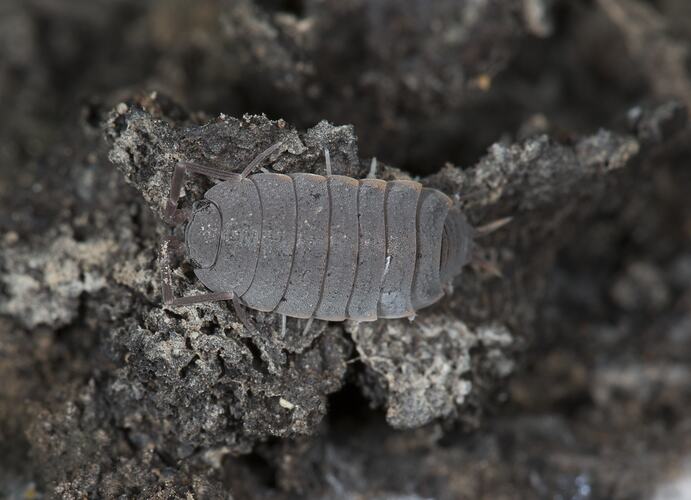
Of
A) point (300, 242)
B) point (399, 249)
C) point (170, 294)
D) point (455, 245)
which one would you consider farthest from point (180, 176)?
point (455, 245)

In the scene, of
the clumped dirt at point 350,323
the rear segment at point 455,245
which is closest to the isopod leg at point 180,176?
the clumped dirt at point 350,323

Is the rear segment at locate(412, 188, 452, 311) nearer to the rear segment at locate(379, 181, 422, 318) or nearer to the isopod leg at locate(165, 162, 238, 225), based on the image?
the rear segment at locate(379, 181, 422, 318)

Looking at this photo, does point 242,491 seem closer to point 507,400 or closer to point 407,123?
point 507,400

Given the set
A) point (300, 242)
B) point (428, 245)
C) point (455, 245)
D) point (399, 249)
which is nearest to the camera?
point (300, 242)

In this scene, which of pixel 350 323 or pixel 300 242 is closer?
pixel 300 242

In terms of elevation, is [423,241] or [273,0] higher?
[273,0]

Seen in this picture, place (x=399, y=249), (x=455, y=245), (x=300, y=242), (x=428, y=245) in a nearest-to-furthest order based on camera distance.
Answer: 1. (x=300, y=242)
2. (x=399, y=249)
3. (x=428, y=245)
4. (x=455, y=245)

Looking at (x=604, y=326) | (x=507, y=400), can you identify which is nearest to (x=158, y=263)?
(x=507, y=400)

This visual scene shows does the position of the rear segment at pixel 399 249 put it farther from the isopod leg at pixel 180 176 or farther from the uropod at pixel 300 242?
the isopod leg at pixel 180 176

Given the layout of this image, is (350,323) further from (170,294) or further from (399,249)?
(170,294)
